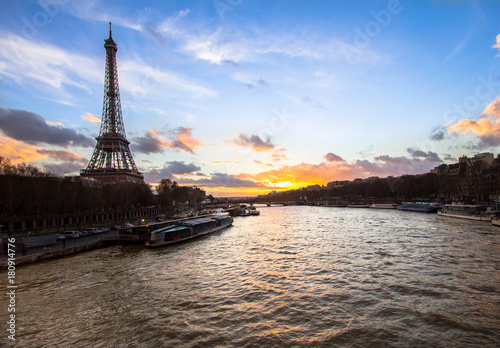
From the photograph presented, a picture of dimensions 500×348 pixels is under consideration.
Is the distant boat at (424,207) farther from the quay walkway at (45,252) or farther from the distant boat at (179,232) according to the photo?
the quay walkway at (45,252)

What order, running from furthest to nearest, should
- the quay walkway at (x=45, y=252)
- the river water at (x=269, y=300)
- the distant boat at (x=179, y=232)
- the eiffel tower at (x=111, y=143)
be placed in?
the eiffel tower at (x=111, y=143) → the distant boat at (x=179, y=232) → the quay walkway at (x=45, y=252) → the river water at (x=269, y=300)

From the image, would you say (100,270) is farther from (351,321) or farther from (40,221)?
(40,221)

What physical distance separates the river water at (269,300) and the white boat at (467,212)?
29.9 m

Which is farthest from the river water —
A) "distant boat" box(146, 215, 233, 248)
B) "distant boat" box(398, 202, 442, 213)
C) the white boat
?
"distant boat" box(398, 202, 442, 213)

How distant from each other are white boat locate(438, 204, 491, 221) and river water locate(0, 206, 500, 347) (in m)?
29.9

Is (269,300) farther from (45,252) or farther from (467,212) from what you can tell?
(467,212)

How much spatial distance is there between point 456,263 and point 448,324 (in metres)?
11.1

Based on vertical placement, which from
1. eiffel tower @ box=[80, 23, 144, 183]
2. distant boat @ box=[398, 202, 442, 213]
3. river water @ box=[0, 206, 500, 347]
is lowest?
river water @ box=[0, 206, 500, 347]

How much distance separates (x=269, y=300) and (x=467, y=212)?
54.5 metres

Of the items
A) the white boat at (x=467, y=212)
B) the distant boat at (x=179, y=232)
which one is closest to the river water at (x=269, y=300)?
the distant boat at (x=179, y=232)

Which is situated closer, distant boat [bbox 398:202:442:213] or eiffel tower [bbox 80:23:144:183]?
distant boat [bbox 398:202:442:213]

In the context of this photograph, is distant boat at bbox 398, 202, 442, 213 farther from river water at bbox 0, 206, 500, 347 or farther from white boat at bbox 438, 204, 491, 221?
river water at bbox 0, 206, 500, 347

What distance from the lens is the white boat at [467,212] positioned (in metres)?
47.5

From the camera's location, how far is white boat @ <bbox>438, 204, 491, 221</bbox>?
47.5 meters
